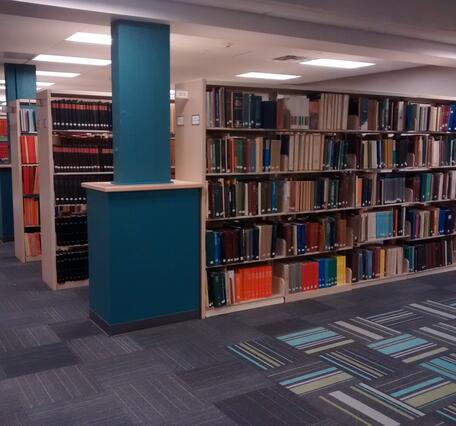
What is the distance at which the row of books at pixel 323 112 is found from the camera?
4.44 m

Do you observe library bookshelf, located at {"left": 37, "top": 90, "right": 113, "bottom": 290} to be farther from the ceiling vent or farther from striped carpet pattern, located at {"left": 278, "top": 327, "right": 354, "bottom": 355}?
the ceiling vent

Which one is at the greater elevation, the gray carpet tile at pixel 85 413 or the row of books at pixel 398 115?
the row of books at pixel 398 115

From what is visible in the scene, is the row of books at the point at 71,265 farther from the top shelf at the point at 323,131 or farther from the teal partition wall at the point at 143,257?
the top shelf at the point at 323,131

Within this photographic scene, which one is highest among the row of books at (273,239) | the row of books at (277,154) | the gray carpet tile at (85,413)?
the row of books at (277,154)

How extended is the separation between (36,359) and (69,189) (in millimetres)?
2129

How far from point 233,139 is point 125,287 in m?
1.58

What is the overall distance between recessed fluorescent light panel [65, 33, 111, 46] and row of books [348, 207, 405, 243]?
336cm

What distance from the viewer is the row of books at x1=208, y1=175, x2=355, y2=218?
4496 mm

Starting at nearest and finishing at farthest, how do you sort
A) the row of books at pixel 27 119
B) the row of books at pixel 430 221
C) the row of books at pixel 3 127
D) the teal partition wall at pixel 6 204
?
1. the row of books at pixel 430 221
2. the row of books at pixel 27 119
3. the teal partition wall at pixel 6 204
4. the row of books at pixel 3 127

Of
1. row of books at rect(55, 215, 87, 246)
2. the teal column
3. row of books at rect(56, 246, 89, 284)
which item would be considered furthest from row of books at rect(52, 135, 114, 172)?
the teal column

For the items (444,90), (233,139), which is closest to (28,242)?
(233,139)

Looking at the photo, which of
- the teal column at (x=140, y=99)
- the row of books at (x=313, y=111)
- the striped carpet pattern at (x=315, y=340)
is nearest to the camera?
the striped carpet pattern at (x=315, y=340)

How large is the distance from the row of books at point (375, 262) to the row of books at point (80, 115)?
2.98 meters

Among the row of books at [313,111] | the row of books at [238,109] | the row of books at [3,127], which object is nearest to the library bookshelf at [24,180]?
the row of books at [3,127]
